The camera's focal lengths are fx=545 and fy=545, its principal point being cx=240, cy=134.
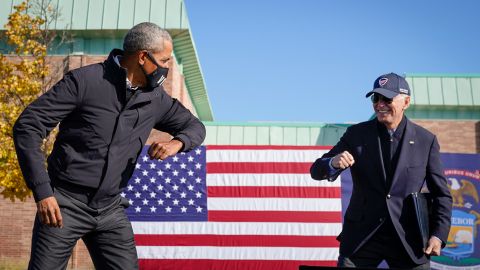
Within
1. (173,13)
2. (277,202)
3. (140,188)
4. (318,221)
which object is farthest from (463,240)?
(173,13)

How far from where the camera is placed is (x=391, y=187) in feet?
12.2

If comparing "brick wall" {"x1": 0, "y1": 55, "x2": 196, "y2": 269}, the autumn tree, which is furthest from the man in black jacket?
"brick wall" {"x1": 0, "y1": 55, "x2": 196, "y2": 269}

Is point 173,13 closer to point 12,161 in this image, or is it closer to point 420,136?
point 12,161

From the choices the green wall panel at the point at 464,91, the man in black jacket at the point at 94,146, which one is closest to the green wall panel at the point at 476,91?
the green wall panel at the point at 464,91

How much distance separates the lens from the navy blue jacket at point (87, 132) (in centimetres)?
313

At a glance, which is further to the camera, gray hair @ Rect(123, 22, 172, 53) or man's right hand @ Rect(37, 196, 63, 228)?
gray hair @ Rect(123, 22, 172, 53)

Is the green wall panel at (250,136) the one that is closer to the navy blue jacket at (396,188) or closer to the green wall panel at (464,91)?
the green wall panel at (464,91)

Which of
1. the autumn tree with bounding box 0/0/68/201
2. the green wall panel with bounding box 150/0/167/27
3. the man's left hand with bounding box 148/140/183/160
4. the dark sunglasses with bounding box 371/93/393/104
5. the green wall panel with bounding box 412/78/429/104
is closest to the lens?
the man's left hand with bounding box 148/140/183/160

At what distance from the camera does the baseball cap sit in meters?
3.75

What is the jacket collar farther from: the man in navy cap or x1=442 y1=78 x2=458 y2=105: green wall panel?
x1=442 y1=78 x2=458 y2=105: green wall panel

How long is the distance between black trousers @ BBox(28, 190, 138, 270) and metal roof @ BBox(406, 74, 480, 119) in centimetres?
1798

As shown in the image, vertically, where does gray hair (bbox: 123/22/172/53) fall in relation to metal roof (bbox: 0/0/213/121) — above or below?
below

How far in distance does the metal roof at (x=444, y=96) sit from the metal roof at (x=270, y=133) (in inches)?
116

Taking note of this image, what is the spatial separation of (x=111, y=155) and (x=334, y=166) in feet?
4.68
